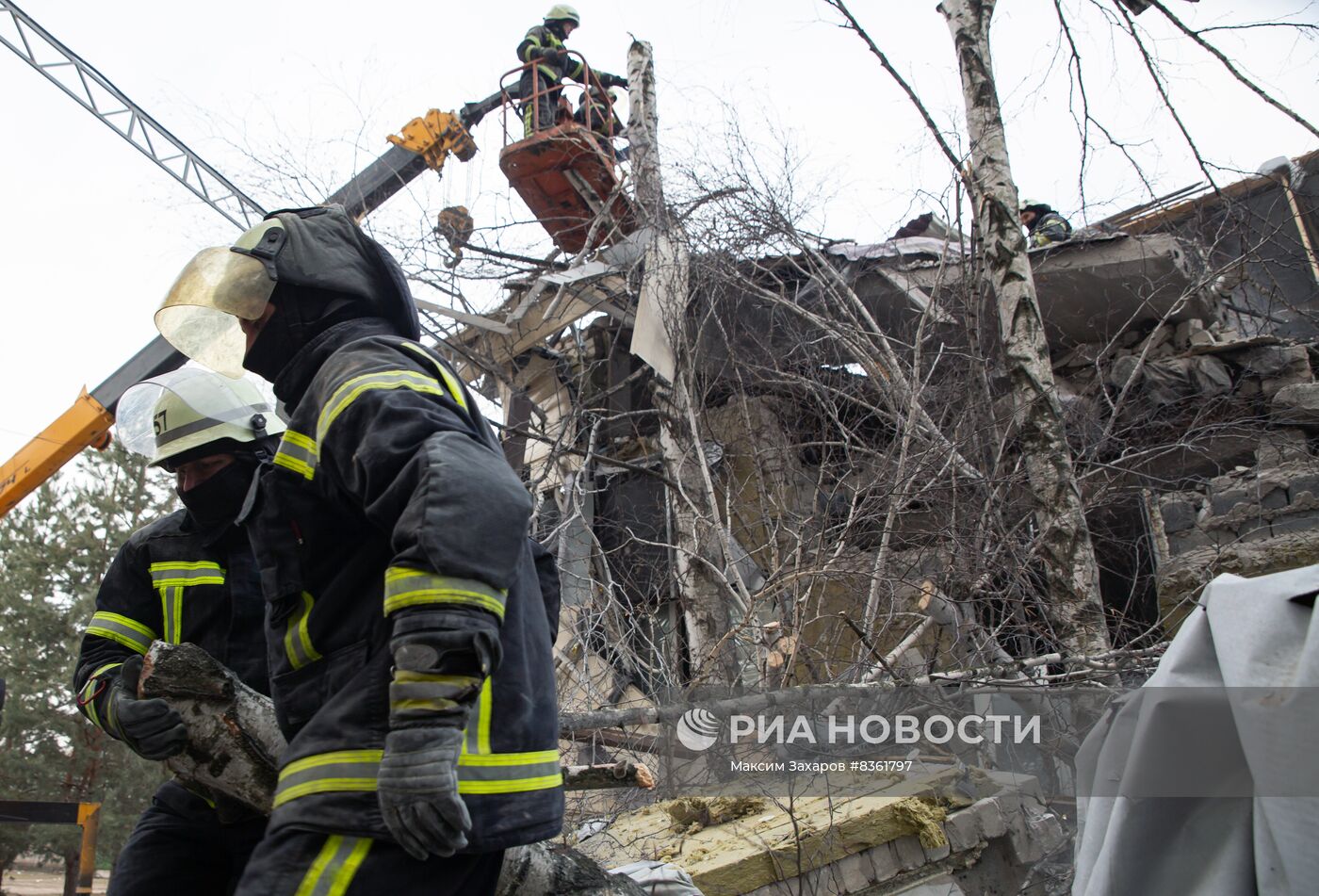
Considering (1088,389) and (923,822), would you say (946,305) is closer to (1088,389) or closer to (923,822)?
(1088,389)

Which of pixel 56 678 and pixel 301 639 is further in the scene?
pixel 56 678

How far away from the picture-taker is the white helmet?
271cm

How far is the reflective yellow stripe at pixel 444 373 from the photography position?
1.85 meters

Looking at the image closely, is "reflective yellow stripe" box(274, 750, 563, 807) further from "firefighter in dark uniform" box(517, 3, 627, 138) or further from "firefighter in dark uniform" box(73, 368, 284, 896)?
"firefighter in dark uniform" box(517, 3, 627, 138)

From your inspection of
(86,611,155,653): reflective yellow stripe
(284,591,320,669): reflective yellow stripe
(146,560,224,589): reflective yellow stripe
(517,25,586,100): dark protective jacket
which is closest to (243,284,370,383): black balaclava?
(284,591,320,669): reflective yellow stripe

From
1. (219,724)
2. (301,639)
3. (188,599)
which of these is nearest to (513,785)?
(301,639)

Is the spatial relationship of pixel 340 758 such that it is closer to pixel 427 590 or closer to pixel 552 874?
pixel 427 590

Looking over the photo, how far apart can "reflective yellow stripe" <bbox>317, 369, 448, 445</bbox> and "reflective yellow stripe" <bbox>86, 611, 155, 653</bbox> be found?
53.9 inches

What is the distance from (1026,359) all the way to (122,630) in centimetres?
483

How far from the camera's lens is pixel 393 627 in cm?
152

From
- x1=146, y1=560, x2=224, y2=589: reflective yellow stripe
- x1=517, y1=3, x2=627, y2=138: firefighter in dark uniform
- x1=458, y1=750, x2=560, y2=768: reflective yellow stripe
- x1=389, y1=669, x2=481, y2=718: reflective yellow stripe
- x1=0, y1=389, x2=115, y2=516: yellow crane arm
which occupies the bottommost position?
x1=458, y1=750, x2=560, y2=768: reflective yellow stripe

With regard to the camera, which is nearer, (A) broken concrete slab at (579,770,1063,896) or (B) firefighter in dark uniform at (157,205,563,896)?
(B) firefighter in dark uniform at (157,205,563,896)

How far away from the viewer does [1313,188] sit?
9875mm

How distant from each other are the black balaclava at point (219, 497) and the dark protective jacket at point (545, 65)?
811cm
